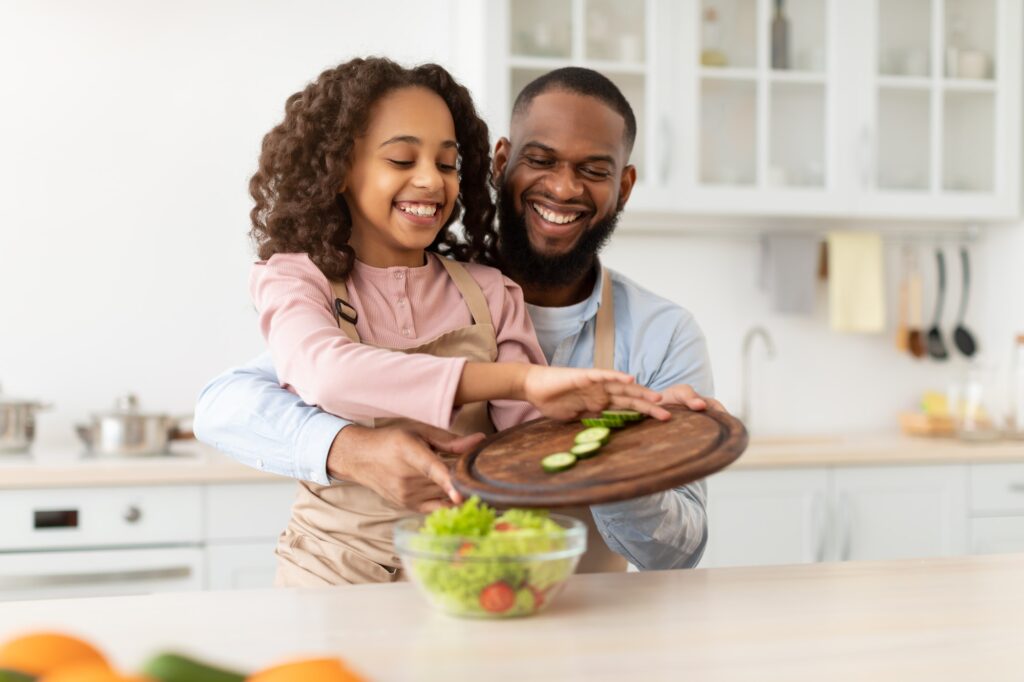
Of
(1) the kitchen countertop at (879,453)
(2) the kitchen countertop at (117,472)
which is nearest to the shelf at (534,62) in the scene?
(1) the kitchen countertop at (879,453)

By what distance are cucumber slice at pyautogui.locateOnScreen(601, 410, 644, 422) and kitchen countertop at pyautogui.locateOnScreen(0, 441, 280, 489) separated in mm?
1673

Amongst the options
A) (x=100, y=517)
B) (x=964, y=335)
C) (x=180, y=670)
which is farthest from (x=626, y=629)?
(x=964, y=335)

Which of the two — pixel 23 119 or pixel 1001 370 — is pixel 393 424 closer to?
pixel 23 119

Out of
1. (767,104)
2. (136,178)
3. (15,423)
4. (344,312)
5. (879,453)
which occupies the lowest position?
(879,453)

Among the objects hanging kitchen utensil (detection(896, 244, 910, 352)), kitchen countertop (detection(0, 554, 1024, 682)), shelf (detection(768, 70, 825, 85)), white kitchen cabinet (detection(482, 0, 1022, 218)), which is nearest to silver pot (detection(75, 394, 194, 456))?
white kitchen cabinet (detection(482, 0, 1022, 218))

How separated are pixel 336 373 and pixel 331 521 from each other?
276 mm

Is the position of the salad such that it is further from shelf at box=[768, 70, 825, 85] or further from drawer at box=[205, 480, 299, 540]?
shelf at box=[768, 70, 825, 85]

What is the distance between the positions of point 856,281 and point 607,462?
278 cm

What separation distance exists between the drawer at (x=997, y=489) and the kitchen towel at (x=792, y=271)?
743 millimetres

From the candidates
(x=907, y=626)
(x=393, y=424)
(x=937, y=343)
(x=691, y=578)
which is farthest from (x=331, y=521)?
(x=937, y=343)

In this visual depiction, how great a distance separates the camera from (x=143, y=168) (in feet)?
10.8

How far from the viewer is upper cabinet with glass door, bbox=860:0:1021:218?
3541 millimetres

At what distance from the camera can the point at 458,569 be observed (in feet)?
3.34

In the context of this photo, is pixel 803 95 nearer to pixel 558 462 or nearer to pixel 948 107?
pixel 948 107
